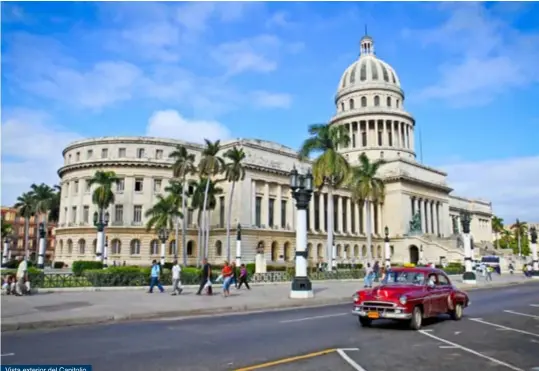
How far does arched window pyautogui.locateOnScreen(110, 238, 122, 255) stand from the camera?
65125 mm

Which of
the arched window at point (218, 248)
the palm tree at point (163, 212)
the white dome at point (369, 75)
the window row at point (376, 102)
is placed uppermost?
the white dome at point (369, 75)

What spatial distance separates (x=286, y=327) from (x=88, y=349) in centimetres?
A: 542

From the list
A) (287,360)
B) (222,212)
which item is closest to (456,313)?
(287,360)

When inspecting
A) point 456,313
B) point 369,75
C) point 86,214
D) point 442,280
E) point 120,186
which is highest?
point 369,75

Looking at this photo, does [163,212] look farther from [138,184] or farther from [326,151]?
[326,151]

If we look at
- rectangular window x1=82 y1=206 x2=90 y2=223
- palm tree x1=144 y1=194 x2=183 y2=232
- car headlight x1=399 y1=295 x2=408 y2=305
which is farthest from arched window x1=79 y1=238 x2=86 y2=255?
car headlight x1=399 y1=295 x2=408 y2=305

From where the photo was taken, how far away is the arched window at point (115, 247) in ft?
214

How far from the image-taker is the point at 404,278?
13953 millimetres

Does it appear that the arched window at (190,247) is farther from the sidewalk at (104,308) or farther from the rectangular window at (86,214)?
the sidewalk at (104,308)

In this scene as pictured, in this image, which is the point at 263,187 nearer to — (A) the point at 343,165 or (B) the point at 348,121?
(A) the point at 343,165

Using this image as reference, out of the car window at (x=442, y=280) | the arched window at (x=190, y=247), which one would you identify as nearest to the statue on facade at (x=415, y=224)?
the arched window at (x=190, y=247)

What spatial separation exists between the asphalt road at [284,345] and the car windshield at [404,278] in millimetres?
1215

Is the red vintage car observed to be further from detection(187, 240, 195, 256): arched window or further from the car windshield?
detection(187, 240, 195, 256): arched window

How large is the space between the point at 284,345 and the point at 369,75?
97.7m
